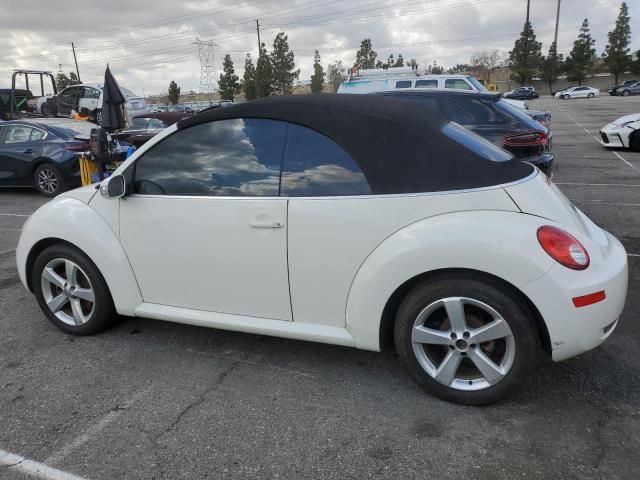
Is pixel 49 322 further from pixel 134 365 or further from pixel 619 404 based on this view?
pixel 619 404

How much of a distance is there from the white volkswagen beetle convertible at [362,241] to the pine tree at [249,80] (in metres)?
64.8

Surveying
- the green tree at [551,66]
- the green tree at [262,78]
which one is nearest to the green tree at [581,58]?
the green tree at [551,66]

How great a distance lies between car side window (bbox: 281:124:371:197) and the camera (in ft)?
9.50

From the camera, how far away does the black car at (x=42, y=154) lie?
32.4ft

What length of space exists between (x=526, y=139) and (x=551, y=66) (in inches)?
3049

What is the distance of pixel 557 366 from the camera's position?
318cm

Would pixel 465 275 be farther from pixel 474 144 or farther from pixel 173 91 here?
pixel 173 91

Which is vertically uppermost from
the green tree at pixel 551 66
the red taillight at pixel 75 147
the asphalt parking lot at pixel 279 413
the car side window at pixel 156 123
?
the green tree at pixel 551 66

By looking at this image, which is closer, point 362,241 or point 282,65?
point 362,241

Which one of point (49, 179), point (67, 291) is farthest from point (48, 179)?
point (67, 291)

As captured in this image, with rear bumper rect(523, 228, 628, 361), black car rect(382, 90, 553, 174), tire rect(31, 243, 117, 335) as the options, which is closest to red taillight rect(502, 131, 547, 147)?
black car rect(382, 90, 553, 174)

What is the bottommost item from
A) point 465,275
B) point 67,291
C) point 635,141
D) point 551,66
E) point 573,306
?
point 635,141

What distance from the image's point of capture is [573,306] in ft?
8.25

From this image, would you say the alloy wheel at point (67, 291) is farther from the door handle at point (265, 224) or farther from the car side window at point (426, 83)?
the car side window at point (426, 83)
